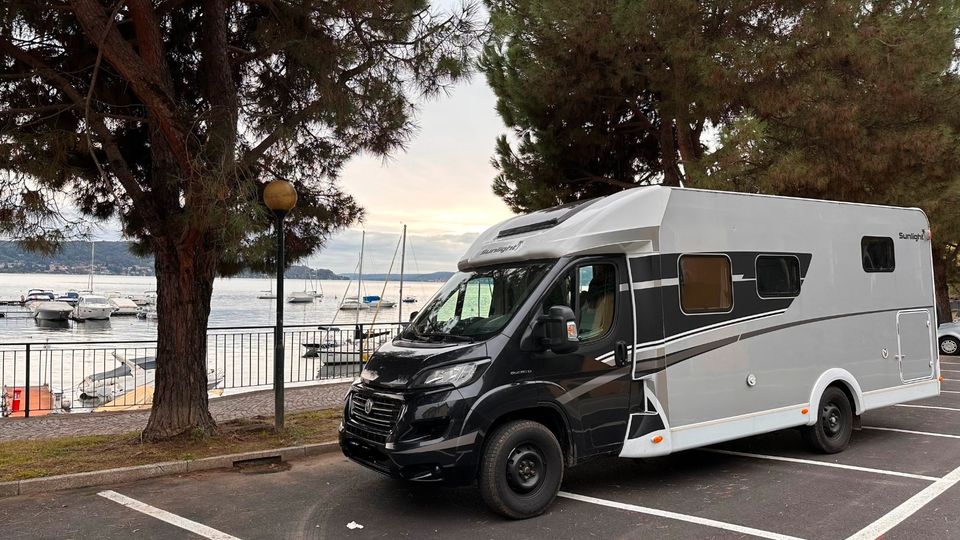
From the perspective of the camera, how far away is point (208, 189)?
6.55 metres

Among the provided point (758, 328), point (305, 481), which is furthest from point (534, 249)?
point (305, 481)

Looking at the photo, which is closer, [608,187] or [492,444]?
[492,444]

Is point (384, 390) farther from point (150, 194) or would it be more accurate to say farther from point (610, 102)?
point (610, 102)

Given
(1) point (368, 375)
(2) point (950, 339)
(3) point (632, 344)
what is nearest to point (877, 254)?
(3) point (632, 344)

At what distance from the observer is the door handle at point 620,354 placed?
5.64 m

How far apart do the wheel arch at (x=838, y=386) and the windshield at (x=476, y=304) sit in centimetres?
350

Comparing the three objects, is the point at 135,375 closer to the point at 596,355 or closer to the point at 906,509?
the point at 596,355

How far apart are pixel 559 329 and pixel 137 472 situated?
4592mm

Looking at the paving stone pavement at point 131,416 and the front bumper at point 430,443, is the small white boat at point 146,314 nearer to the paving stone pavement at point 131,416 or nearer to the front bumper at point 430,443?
the paving stone pavement at point 131,416

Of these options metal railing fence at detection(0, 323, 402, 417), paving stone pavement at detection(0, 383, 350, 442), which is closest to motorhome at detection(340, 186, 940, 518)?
paving stone pavement at detection(0, 383, 350, 442)

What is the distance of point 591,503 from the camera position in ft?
18.0

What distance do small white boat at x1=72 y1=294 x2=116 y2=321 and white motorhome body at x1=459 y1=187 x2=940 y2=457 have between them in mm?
73658

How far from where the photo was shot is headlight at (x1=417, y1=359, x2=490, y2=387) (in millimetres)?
4926

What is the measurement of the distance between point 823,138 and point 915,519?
9.20 m
